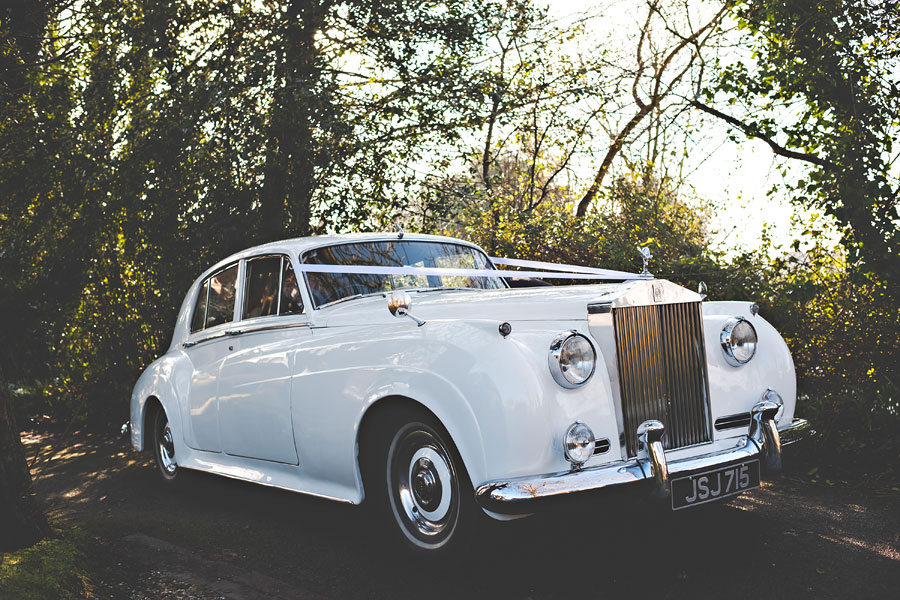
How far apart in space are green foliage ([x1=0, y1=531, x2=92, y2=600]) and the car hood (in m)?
1.79

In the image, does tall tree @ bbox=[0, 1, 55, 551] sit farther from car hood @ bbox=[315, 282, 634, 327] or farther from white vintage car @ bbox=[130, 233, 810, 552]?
car hood @ bbox=[315, 282, 634, 327]

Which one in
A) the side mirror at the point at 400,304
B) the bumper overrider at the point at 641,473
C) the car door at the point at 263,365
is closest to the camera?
the bumper overrider at the point at 641,473

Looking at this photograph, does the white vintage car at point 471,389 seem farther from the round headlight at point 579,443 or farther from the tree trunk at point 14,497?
the tree trunk at point 14,497

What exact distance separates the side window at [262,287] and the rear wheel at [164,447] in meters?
1.60

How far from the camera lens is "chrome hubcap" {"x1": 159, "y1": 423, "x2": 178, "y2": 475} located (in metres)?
6.46

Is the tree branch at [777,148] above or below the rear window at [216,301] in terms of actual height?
above

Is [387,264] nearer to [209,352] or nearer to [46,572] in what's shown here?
[209,352]

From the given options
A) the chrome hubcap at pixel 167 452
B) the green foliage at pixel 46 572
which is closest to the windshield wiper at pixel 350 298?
the green foliage at pixel 46 572

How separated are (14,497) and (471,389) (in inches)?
100

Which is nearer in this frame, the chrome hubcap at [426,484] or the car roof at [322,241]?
the chrome hubcap at [426,484]

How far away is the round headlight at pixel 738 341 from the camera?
430 cm

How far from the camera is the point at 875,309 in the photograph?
21.6 feet

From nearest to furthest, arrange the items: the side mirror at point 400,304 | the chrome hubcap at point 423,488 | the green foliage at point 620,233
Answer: the chrome hubcap at point 423,488
the side mirror at point 400,304
the green foliage at point 620,233

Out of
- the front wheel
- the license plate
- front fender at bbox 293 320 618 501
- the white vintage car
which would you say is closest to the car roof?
the white vintage car
